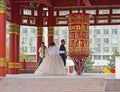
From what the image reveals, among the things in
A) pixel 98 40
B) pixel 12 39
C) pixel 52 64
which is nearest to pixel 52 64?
pixel 52 64

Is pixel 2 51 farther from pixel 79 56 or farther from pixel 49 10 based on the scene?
pixel 49 10

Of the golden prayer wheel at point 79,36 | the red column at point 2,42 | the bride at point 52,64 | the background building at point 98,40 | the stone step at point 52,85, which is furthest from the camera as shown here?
the background building at point 98,40

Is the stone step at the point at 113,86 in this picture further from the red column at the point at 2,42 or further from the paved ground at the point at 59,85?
the red column at the point at 2,42

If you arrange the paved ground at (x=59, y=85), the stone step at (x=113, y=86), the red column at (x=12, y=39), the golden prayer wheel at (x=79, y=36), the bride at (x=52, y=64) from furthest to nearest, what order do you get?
the red column at (x=12, y=39) → the bride at (x=52, y=64) → the golden prayer wheel at (x=79, y=36) → the paved ground at (x=59, y=85) → the stone step at (x=113, y=86)

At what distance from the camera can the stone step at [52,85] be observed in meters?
12.2

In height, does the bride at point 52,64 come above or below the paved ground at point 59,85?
above

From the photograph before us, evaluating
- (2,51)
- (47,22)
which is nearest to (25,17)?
(47,22)

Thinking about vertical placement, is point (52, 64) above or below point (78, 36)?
below

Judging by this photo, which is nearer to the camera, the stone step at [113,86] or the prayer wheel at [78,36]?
the stone step at [113,86]

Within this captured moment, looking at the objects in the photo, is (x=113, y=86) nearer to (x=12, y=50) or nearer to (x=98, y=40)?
(x=12, y=50)

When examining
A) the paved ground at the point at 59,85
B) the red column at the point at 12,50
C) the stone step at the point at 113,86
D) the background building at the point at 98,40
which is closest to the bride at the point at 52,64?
the red column at the point at 12,50

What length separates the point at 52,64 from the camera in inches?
671

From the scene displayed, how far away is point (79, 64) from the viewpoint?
1647cm

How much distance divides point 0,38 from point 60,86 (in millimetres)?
3266
